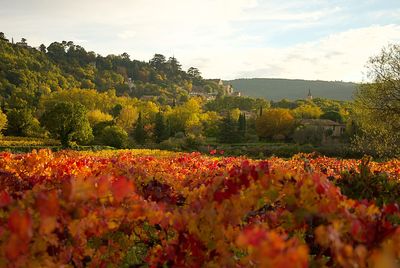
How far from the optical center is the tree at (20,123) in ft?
176

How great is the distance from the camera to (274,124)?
65.6 meters

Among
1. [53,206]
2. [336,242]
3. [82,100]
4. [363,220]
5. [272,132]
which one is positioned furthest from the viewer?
[82,100]

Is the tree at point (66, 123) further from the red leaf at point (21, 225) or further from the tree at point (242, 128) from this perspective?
the red leaf at point (21, 225)

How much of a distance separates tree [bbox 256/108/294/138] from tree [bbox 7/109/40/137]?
3586 cm

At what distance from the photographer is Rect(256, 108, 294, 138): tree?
65500 millimetres

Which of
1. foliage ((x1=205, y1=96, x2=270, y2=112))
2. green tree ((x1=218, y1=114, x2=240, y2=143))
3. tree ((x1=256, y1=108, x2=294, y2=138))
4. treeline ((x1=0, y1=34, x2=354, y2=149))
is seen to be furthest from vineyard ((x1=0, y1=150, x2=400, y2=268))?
foliage ((x1=205, y1=96, x2=270, y2=112))

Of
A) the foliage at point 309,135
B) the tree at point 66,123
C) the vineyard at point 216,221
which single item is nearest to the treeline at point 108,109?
the tree at point 66,123

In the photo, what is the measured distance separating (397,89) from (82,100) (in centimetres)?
6326

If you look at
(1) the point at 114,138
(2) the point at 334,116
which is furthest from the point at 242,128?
(1) the point at 114,138

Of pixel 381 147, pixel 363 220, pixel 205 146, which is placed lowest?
pixel 205 146

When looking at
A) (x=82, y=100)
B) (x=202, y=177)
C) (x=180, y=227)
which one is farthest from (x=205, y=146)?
(x=180, y=227)

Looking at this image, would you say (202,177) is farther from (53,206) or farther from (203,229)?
(53,206)

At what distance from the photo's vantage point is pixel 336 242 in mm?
1801

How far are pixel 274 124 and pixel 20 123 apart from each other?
3869 centimetres
